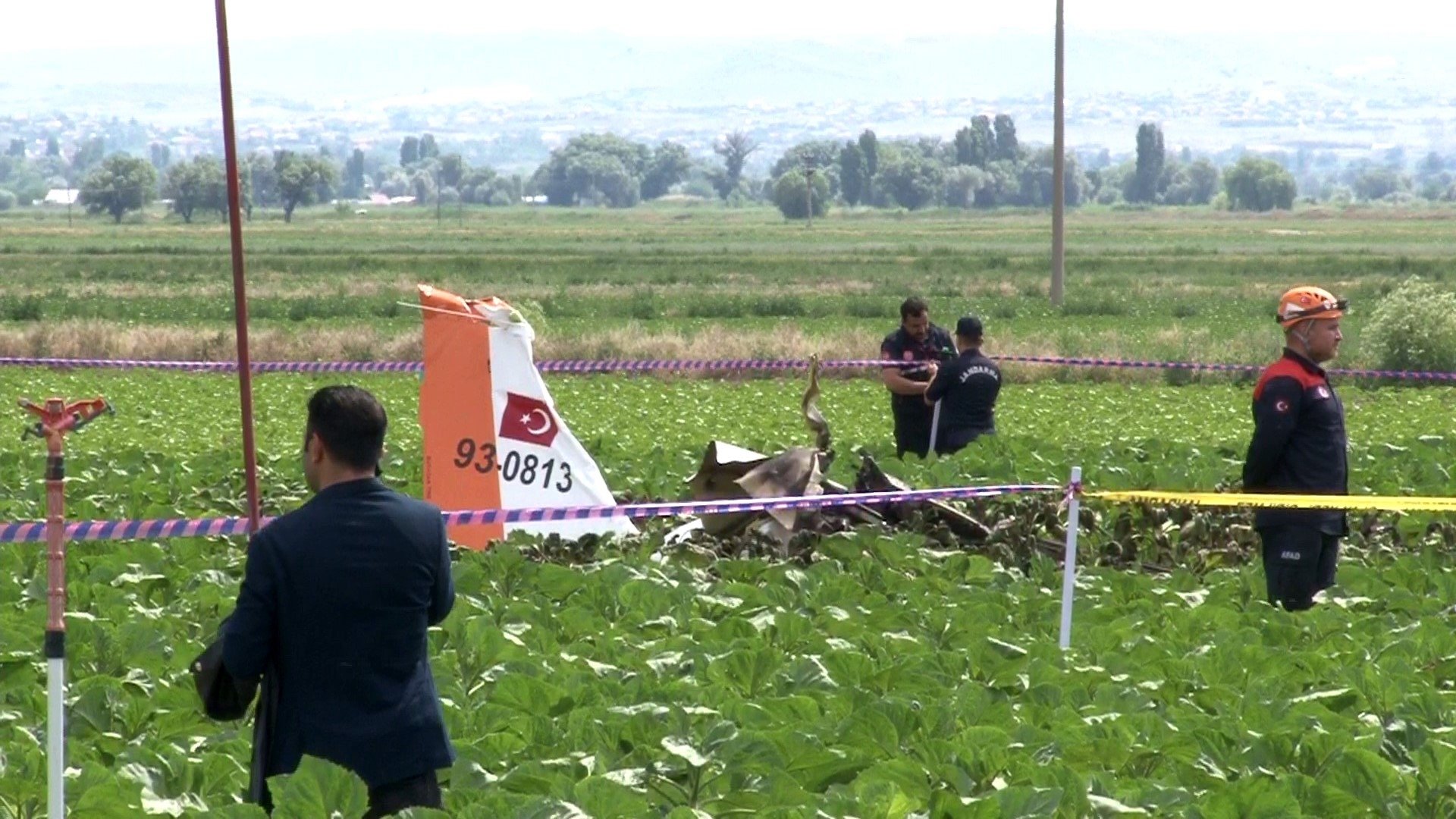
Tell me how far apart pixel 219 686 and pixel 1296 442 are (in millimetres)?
5349

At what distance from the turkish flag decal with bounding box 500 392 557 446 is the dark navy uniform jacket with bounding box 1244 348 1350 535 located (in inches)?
153

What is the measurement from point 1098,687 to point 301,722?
254cm

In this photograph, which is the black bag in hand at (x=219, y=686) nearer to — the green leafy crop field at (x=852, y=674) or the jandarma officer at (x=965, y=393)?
the green leafy crop field at (x=852, y=674)

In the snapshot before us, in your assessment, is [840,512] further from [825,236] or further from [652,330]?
[825,236]

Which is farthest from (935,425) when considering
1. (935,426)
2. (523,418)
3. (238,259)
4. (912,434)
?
(238,259)

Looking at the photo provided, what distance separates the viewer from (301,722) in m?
4.97

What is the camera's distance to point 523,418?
1133cm

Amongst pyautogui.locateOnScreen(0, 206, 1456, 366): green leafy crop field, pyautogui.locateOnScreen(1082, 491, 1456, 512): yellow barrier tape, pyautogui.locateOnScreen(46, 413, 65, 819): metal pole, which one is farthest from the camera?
pyautogui.locateOnScreen(0, 206, 1456, 366): green leafy crop field

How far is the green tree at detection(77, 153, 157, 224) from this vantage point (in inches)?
6801

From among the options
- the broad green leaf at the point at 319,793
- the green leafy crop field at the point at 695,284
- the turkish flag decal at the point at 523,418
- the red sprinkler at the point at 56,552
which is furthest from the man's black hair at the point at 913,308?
the green leafy crop field at the point at 695,284

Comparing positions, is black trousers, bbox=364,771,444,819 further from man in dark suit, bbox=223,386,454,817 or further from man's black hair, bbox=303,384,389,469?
man's black hair, bbox=303,384,389,469

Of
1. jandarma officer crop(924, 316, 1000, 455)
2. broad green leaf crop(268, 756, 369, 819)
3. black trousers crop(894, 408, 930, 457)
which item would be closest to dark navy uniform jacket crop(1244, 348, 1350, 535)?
jandarma officer crop(924, 316, 1000, 455)

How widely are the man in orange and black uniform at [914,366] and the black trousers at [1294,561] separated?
16.0 ft

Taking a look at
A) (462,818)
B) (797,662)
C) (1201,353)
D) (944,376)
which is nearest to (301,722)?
(462,818)
